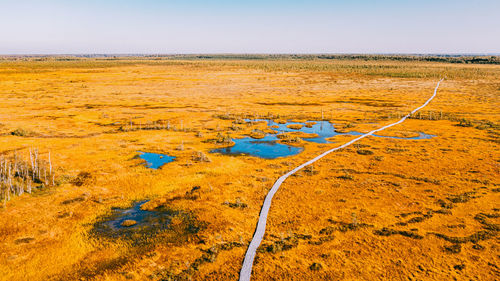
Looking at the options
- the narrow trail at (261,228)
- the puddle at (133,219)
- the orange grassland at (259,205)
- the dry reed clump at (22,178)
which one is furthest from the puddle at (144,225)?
the dry reed clump at (22,178)

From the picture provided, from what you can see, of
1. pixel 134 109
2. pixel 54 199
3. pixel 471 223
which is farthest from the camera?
pixel 134 109

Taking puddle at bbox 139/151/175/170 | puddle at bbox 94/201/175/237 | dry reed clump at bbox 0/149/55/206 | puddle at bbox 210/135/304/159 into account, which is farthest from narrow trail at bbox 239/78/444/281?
dry reed clump at bbox 0/149/55/206

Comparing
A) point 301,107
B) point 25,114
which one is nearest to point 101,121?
point 25,114

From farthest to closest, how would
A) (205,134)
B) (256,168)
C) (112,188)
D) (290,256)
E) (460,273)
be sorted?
(205,134), (256,168), (112,188), (290,256), (460,273)

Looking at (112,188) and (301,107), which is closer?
(112,188)

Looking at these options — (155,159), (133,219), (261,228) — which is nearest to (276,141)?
(155,159)

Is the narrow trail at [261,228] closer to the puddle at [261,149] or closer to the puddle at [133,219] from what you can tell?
the puddle at [261,149]

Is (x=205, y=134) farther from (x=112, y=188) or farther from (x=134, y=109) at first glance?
(x=134, y=109)

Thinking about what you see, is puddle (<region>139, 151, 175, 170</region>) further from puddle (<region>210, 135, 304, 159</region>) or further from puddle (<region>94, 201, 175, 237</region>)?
puddle (<region>94, 201, 175, 237</region>)
